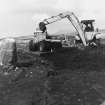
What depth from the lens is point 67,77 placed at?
65.5 ft

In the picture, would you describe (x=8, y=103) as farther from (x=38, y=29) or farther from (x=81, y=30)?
(x=81, y=30)

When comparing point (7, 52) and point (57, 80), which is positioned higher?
point (7, 52)

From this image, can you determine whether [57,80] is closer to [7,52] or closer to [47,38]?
[7,52]

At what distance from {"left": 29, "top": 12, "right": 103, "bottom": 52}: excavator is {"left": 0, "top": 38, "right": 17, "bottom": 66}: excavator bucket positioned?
4424mm

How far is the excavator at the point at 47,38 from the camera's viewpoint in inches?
1080

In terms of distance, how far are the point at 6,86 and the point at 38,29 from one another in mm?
10390

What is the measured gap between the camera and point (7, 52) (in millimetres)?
23047

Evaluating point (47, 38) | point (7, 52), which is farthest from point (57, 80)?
point (47, 38)

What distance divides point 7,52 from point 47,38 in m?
7.45

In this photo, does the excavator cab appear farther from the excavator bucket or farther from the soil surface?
the excavator bucket

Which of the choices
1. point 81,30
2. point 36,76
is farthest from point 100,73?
point 81,30

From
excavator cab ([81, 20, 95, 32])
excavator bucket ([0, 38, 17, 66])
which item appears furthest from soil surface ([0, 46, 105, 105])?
excavator cab ([81, 20, 95, 32])

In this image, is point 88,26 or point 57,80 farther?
point 88,26

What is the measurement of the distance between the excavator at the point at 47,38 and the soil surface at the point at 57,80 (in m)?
1.15
